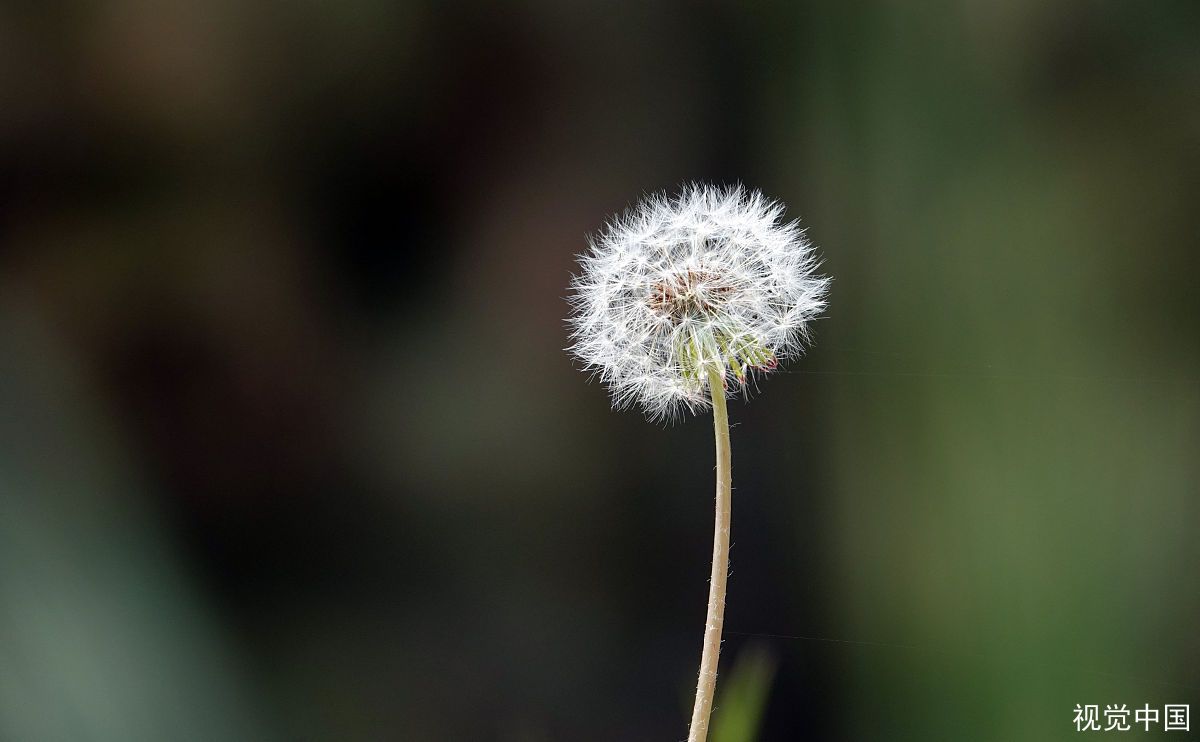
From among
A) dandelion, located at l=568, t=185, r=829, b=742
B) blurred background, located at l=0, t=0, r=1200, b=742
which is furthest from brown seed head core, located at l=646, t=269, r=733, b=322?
blurred background, located at l=0, t=0, r=1200, b=742

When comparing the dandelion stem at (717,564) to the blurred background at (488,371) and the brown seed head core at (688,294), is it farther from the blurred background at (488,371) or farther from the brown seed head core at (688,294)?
the blurred background at (488,371)

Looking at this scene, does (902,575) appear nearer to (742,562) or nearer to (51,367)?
(742,562)

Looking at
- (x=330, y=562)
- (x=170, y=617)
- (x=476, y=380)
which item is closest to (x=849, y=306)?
(x=476, y=380)

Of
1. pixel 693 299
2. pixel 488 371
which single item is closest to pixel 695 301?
pixel 693 299

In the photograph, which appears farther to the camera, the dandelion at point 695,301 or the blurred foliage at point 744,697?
the blurred foliage at point 744,697

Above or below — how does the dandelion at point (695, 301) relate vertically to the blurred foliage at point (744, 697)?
above

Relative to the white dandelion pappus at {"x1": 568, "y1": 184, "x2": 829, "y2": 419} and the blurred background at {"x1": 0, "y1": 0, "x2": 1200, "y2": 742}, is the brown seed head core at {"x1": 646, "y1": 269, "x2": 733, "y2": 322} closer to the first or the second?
the white dandelion pappus at {"x1": 568, "y1": 184, "x2": 829, "y2": 419}

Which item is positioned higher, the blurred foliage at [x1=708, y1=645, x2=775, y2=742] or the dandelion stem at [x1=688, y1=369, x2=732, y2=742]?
the dandelion stem at [x1=688, y1=369, x2=732, y2=742]

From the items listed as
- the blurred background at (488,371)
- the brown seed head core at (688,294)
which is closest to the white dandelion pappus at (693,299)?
the brown seed head core at (688,294)
